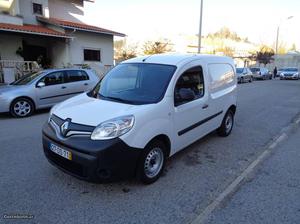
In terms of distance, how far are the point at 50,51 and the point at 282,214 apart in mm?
17411

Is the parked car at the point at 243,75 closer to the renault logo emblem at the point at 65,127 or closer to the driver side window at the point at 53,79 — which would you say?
the driver side window at the point at 53,79

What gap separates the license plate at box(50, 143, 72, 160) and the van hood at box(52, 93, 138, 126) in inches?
15.6

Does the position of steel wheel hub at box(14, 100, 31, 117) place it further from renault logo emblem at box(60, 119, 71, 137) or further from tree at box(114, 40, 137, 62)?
tree at box(114, 40, 137, 62)

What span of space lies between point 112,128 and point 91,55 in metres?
15.8

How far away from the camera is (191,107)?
4141 millimetres

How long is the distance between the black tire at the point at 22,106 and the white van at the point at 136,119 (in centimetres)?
433

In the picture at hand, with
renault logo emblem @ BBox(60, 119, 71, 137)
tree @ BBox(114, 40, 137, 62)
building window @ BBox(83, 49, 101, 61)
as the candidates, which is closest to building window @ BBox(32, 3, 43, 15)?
building window @ BBox(83, 49, 101, 61)

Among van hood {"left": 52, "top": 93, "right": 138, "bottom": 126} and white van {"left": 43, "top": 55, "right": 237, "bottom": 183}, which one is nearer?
white van {"left": 43, "top": 55, "right": 237, "bottom": 183}

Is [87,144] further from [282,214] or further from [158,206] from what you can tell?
[282,214]

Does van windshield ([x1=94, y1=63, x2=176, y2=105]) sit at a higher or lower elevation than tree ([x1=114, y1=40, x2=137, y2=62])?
lower

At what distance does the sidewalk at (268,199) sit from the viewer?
2850 millimetres

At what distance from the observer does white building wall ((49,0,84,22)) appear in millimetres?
18031

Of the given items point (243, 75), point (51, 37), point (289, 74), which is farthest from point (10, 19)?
point (289, 74)

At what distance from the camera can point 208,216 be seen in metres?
2.87
